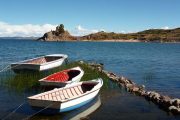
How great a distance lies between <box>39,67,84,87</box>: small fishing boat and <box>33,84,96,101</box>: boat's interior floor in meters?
1.28

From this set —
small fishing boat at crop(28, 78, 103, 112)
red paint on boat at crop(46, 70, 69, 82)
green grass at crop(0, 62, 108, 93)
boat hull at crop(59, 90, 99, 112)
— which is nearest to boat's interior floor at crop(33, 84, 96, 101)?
small fishing boat at crop(28, 78, 103, 112)

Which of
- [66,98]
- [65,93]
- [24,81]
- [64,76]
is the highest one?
[66,98]

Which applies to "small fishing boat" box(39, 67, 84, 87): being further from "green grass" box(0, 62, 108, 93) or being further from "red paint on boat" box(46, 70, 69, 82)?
"green grass" box(0, 62, 108, 93)

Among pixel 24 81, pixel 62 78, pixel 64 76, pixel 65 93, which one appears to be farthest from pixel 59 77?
pixel 65 93

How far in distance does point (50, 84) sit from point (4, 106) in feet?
13.6

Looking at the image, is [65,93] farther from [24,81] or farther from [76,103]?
[24,81]

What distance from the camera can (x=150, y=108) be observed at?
23359 mm

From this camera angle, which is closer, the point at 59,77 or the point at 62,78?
the point at 59,77

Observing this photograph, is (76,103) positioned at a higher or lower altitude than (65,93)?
lower

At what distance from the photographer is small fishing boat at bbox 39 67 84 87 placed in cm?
2586

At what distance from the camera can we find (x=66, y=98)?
20.9m

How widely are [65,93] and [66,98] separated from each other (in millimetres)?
2590

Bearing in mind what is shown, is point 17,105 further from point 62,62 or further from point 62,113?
point 62,62

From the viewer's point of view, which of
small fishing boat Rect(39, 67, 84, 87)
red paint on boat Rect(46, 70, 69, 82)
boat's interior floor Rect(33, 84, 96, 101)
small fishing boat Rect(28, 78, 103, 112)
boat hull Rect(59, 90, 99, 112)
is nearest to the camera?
small fishing boat Rect(28, 78, 103, 112)
